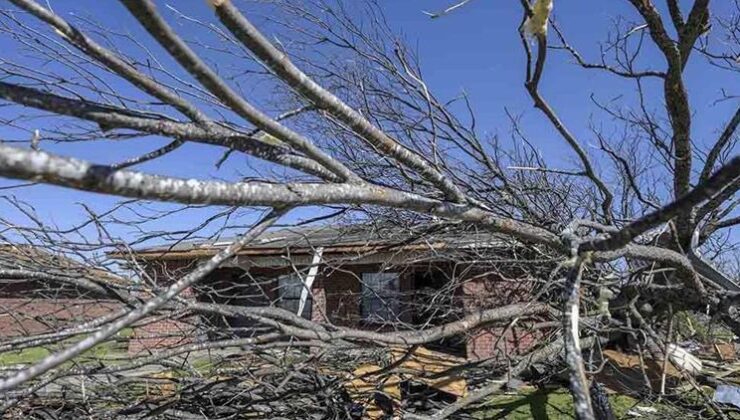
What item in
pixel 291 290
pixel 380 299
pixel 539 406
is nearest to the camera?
pixel 380 299

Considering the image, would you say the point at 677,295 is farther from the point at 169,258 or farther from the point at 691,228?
the point at 169,258

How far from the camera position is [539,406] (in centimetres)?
668

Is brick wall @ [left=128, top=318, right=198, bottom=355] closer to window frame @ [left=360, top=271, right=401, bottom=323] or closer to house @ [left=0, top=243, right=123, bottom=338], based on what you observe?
house @ [left=0, top=243, right=123, bottom=338]

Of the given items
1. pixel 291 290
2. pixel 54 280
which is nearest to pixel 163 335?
pixel 54 280

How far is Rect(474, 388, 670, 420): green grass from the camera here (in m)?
6.37

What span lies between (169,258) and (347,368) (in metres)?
6.87

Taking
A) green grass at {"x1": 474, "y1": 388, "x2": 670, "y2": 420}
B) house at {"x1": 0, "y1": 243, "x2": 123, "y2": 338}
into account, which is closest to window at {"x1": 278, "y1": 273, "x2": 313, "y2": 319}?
house at {"x1": 0, "y1": 243, "x2": 123, "y2": 338}

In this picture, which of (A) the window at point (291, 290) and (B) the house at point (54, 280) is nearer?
(B) the house at point (54, 280)

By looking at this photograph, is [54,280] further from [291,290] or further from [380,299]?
[291,290]

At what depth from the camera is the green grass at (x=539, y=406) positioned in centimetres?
637

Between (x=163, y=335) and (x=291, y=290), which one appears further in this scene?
(x=291, y=290)

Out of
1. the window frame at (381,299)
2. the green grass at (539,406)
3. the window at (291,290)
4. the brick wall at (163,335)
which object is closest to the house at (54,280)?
the brick wall at (163,335)

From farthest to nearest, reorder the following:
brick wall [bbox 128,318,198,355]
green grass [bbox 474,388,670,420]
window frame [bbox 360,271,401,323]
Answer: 1. green grass [bbox 474,388,670,420]
2. window frame [bbox 360,271,401,323]
3. brick wall [bbox 128,318,198,355]

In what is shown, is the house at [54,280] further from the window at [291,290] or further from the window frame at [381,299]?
the window frame at [381,299]
